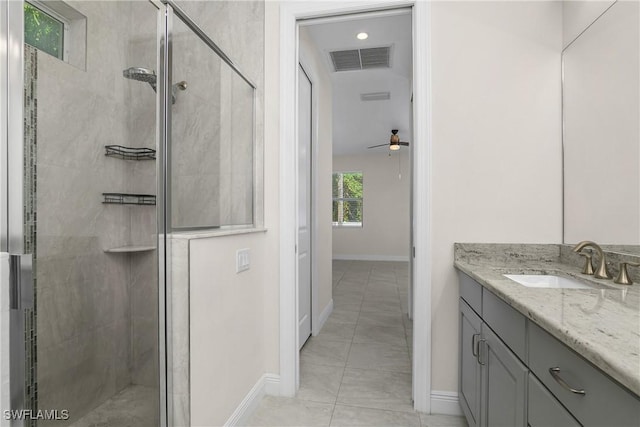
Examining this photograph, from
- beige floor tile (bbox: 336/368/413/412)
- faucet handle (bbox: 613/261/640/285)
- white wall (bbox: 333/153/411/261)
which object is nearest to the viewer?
faucet handle (bbox: 613/261/640/285)

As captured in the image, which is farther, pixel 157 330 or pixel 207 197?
pixel 207 197

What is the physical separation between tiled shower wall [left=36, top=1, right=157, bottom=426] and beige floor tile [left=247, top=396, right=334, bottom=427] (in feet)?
2.77

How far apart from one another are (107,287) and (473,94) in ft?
6.72

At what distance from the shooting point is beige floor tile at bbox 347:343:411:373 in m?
2.61

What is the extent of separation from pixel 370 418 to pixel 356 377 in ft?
1.60

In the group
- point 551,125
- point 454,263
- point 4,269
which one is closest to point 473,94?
point 551,125

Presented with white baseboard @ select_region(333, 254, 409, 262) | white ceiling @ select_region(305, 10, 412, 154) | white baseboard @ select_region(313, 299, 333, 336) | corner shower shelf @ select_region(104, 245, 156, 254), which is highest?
white ceiling @ select_region(305, 10, 412, 154)

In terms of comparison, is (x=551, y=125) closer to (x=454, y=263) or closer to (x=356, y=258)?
(x=454, y=263)

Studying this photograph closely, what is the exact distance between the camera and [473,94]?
2010mm

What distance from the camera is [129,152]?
1.30 meters

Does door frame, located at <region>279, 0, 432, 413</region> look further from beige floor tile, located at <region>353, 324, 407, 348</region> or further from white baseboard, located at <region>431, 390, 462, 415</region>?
beige floor tile, located at <region>353, 324, 407, 348</region>

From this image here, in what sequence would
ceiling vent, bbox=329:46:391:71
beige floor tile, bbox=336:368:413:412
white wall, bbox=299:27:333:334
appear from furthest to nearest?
ceiling vent, bbox=329:46:391:71 < white wall, bbox=299:27:333:334 < beige floor tile, bbox=336:368:413:412

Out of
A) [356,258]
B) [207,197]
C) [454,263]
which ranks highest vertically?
[207,197]

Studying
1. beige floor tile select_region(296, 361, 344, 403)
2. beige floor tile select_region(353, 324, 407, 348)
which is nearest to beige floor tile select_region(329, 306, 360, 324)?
beige floor tile select_region(353, 324, 407, 348)
